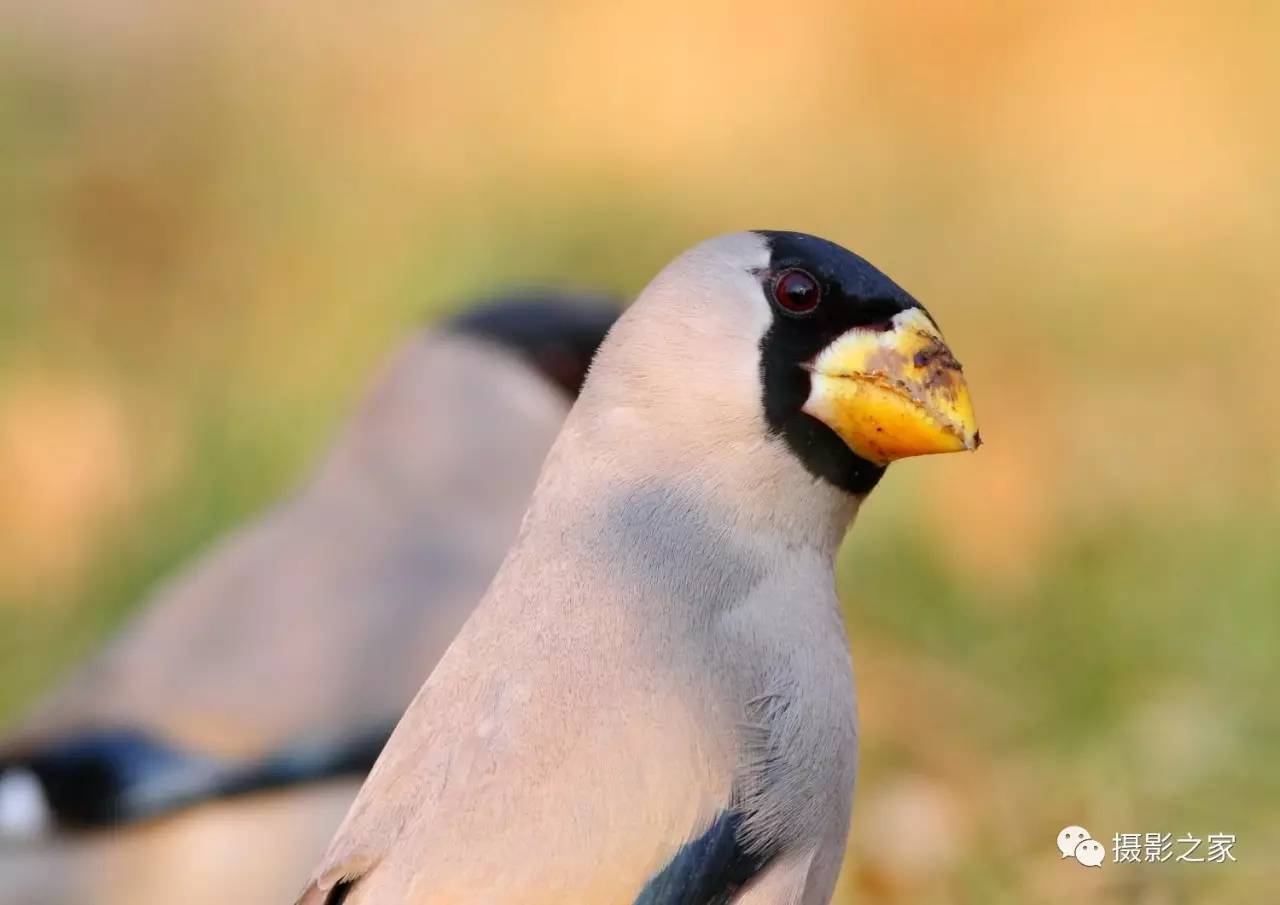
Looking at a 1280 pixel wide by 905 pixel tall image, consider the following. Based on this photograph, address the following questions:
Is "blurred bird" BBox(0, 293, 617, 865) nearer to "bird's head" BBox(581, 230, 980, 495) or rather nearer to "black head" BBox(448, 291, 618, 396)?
"black head" BBox(448, 291, 618, 396)

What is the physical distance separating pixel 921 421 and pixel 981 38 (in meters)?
5.93

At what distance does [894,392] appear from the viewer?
219cm

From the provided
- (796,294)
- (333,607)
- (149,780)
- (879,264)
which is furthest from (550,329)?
(879,264)

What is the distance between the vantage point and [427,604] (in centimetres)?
363

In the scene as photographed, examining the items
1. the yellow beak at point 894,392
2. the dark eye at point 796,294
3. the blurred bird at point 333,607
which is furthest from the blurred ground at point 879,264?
the dark eye at point 796,294

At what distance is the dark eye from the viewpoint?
2234mm

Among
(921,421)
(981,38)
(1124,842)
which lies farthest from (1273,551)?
(981,38)

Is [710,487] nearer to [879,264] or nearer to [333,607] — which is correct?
[333,607]

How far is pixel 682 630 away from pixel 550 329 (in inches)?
86.7

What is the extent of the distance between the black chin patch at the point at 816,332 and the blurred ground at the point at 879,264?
1553 mm

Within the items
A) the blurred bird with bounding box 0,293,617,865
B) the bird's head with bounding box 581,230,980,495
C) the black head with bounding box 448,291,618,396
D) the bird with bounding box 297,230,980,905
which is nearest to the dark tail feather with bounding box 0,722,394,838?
the blurred bird with bounding box 0,293,617,865

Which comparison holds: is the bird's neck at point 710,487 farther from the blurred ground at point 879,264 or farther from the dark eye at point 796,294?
the blurred ground at point 879,264

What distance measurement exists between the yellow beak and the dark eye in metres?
0.06

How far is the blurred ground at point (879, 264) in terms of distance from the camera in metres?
4.30
